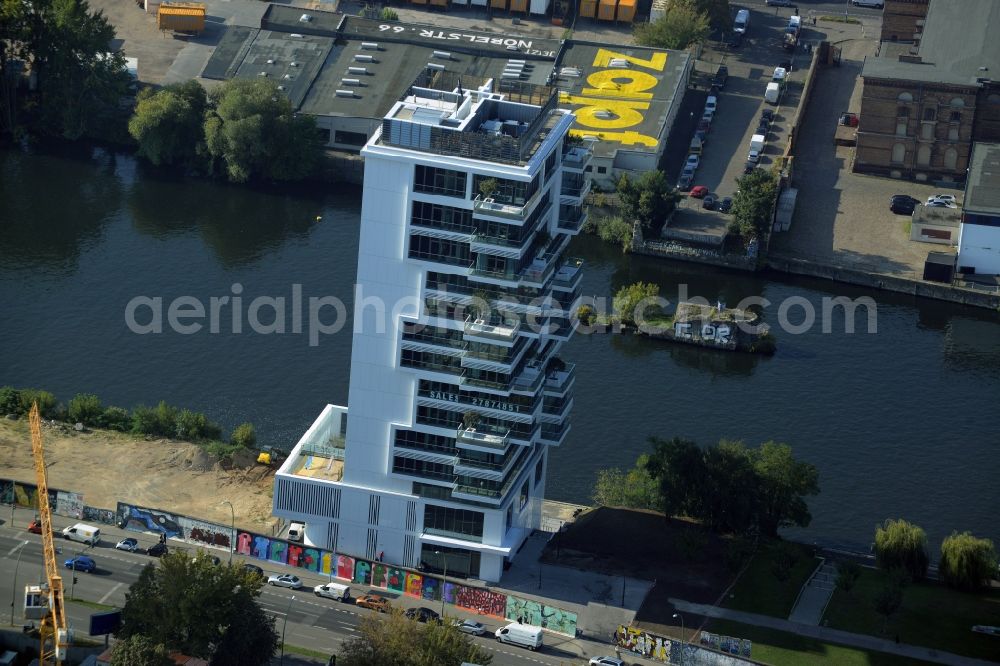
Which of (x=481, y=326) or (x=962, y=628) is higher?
(x=481, y=326)

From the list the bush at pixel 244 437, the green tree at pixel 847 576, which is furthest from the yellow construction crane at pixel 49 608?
the green tree at pixel 847 576

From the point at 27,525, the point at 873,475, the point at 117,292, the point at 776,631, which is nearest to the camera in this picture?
the point at 776,631

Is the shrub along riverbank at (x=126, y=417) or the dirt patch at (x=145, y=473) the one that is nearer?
the dirt patch at (x=145, y=473)

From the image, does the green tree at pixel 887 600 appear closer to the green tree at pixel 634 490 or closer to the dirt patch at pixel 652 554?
the dirt patch at pixel 652 554

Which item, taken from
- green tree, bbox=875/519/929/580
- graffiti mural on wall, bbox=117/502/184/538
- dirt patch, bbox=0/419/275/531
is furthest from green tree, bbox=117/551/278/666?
green tree, bbox=875/519/929/580

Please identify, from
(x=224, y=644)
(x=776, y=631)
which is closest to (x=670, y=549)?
(x=776, y=631)

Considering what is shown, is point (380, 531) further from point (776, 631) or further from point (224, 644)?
point (776, 631)
